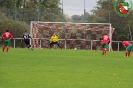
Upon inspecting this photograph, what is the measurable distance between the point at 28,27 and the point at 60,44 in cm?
406

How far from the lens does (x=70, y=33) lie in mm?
49531

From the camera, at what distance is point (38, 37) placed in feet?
158

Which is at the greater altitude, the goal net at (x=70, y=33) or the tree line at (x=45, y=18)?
the tree line at (x=45, y=18)

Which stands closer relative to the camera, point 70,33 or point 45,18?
point 70,33

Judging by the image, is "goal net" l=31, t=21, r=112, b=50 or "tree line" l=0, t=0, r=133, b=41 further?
"tree line" l=0, t=0, r=133, b=41

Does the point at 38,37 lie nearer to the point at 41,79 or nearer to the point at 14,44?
the point at 14,44

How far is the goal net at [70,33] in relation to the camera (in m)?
48.4

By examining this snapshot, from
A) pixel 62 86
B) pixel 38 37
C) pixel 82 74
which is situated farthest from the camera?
pixel 38 37

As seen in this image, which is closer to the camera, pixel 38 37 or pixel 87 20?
pixel 38 37

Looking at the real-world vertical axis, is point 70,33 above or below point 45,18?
below

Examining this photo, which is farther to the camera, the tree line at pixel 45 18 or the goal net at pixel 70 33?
the tree line at pixel 45 18

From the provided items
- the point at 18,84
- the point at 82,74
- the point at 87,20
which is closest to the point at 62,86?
the point at 18,84

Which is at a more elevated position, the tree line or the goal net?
the tree line

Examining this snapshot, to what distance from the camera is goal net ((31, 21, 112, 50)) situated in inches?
1906
